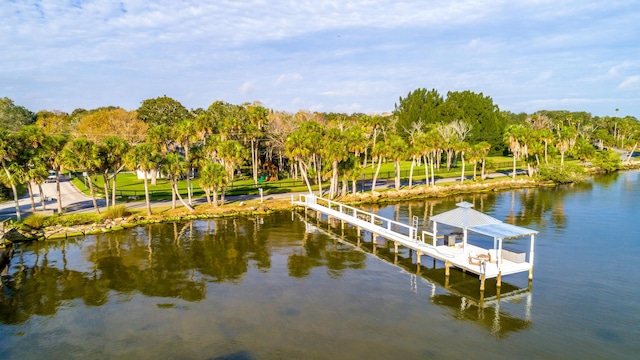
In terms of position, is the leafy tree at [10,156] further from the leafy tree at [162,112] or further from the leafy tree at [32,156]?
the leafy tree at [162,112]

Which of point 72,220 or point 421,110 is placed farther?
point 421,110

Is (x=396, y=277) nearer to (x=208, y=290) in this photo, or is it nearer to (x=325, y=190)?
(x=208, y=290)

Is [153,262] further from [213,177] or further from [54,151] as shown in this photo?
[54,151]

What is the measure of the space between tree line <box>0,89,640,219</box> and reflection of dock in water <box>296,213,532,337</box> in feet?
62.5

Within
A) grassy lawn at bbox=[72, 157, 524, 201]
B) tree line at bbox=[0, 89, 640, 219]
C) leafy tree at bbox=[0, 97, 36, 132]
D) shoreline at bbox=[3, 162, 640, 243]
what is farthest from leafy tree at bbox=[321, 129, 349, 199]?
leafy tree at bbox=[0, 97, 36, 132]

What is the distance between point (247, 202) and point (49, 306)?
81.1ft

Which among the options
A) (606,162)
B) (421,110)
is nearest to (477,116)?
(421,110)

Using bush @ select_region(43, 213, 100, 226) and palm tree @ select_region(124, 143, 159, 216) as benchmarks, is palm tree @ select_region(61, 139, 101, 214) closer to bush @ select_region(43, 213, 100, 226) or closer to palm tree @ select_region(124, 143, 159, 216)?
palm tree @ select_region(124, 143, 159, 216)

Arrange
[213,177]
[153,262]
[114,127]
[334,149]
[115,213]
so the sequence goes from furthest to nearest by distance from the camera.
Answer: [114,127]
[334,149]
[213,177]
[115,213]
[153,262]

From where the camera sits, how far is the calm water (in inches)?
673

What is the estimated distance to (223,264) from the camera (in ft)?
91.1

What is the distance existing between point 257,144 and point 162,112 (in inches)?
1324

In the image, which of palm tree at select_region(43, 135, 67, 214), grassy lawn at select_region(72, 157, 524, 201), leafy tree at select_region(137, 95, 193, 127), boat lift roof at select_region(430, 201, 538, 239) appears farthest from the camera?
leafy tree at select_region(137, 95, 193, 127)

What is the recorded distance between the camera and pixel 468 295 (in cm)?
2202
